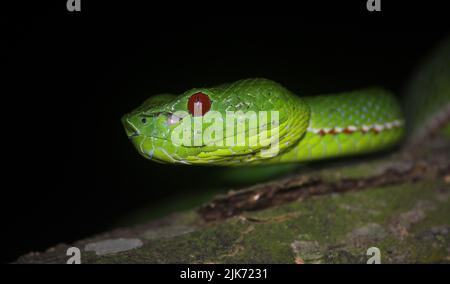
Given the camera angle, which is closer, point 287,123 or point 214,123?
point 214,123

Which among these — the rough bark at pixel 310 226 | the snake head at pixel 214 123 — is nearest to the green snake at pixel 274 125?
the snake head at pixel 214 123

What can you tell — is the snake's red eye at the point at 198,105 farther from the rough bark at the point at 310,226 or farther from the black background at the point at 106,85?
the black background at the point at 106,85

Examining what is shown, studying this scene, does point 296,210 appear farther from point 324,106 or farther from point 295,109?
point 324,106

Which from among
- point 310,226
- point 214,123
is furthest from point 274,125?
point 310,226

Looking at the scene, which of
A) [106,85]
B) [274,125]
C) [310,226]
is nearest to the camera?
[310,226]

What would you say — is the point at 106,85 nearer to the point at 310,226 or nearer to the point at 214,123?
the point at 214,123

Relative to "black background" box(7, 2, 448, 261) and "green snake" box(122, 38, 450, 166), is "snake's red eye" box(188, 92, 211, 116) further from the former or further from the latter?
"black background" box(7, 2, 448, 261)
